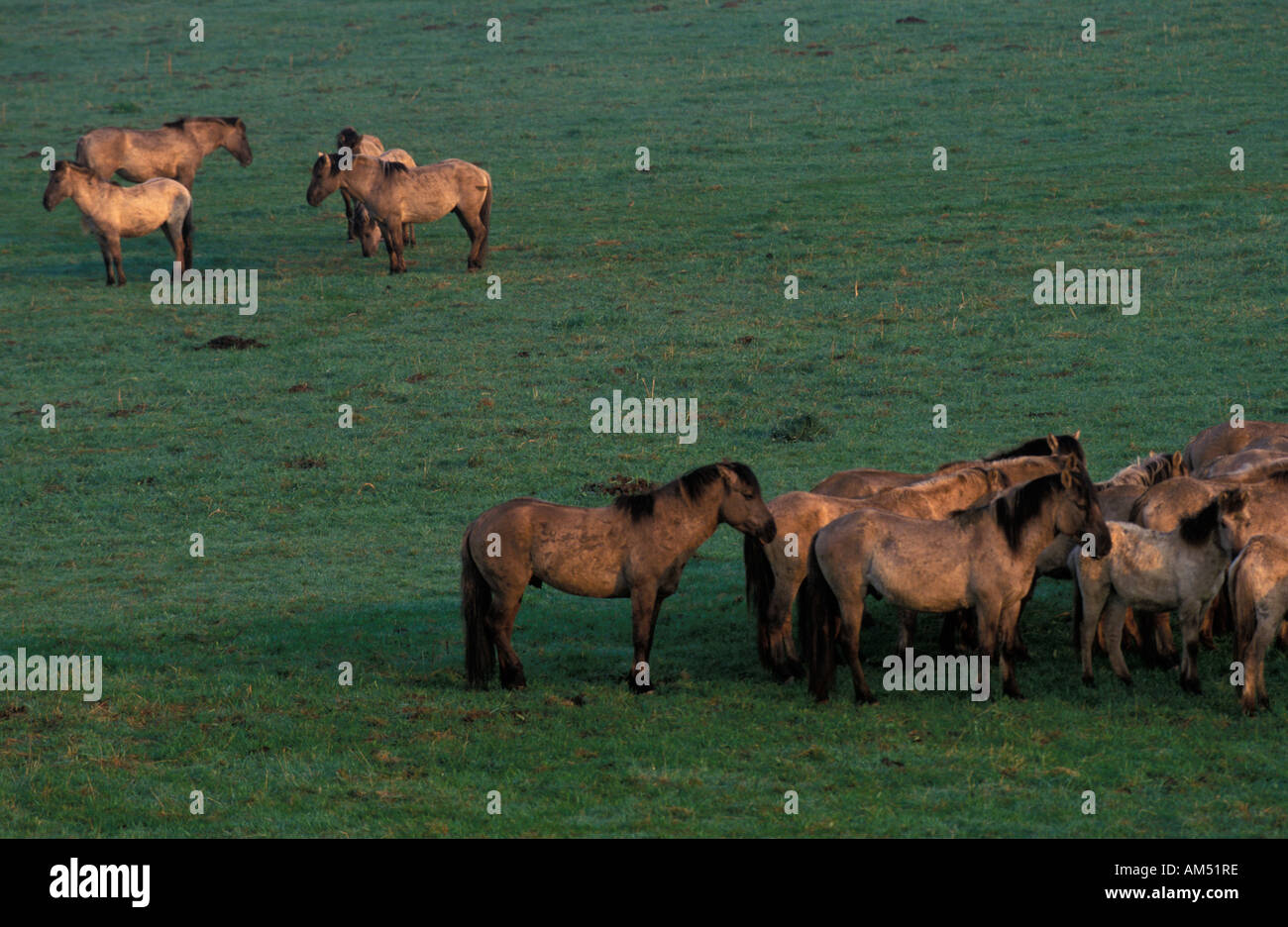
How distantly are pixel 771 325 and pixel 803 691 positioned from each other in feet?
44.8

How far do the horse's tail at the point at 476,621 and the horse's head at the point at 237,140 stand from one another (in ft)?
71.4

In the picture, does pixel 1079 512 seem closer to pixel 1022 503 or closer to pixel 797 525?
pixel 1022 503

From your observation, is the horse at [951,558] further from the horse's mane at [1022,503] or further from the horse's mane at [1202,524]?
the horse's mane at [1202,524]

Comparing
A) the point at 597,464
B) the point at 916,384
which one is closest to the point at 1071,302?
the point at 916,384

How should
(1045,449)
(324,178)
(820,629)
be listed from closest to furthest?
(820,629), (1045,449), (324,178)

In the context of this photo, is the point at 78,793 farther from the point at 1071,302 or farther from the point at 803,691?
the point at 1071,302

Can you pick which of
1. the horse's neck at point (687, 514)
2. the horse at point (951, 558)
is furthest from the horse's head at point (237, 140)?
the horse at point (951, 558)

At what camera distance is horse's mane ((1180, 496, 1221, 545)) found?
38.0 feet

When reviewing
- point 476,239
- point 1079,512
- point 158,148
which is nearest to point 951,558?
point 1079,512

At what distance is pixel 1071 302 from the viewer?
25453mm

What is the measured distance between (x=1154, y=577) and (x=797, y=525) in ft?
8.84

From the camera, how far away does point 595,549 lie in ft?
40.0

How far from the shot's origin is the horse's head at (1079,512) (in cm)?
1152

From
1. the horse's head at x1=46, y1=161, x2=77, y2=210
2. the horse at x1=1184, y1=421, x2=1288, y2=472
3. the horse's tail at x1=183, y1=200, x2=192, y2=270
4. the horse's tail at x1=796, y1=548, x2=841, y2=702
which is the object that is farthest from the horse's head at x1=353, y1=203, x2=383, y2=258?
the horse's tail at x1=796, y1=548, x2=841, y2=702
